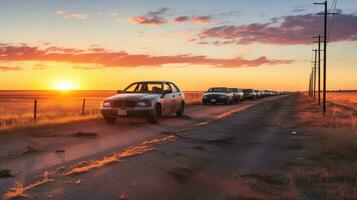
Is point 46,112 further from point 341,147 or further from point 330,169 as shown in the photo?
point 330,169

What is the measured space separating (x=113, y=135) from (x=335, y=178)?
24.4 feet

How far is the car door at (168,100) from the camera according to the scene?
18.4 m

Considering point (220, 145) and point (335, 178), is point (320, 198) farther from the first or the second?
point (220, 145)

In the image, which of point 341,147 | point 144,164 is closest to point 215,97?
point 341,147

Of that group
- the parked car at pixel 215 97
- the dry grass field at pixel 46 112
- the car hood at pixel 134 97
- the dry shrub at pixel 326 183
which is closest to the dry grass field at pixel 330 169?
the dry shrub at pixel 326 183

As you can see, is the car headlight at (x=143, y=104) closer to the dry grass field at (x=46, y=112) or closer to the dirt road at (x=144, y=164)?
the dirt road at (x=144, y=164)

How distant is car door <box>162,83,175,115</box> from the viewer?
1841cm

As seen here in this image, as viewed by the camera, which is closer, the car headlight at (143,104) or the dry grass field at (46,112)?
the car headlight at (143,104)

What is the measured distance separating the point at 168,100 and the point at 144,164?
36.0 ft

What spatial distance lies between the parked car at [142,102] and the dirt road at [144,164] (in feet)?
8.22

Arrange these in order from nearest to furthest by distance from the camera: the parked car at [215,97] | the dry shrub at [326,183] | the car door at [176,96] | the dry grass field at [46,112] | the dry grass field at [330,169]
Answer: the dry shrub at [326,183] < the dry grass field at [330,169] < the dry grass field at [46,112] < the car door at [176,96] < the parked car at [215,97]

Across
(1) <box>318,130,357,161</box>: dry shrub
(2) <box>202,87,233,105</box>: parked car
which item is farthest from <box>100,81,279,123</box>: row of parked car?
(2) <box>202,87,233,105</box>: parked car

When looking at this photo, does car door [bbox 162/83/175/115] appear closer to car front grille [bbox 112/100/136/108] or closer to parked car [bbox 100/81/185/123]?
parked car [bbox 100/81/185/123]

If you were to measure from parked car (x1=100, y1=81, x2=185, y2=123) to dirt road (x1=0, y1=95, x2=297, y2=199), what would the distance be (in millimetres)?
2505
